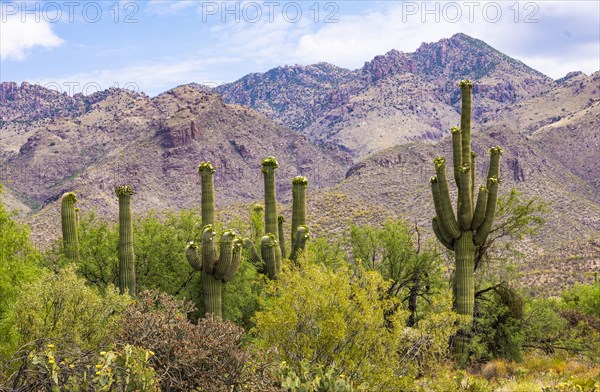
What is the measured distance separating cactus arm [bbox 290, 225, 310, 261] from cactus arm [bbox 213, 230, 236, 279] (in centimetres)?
308

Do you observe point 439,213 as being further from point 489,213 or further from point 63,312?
point 63,312

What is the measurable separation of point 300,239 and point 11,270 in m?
9.86

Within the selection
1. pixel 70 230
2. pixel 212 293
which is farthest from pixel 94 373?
pixel 70 230

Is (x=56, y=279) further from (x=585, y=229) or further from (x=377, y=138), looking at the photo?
(x=377, y=138)

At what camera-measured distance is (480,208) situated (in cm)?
1906

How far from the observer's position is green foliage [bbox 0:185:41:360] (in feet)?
54.4

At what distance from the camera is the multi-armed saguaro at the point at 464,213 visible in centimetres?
1909

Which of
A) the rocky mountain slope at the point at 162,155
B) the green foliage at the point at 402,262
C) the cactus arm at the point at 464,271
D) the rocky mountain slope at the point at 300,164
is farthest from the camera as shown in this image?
the rocky mountain slope at the point at 162,155

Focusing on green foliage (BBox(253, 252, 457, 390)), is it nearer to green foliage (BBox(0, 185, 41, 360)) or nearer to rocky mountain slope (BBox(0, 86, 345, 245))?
green foliage (BBox(0, 185, 41, 360))

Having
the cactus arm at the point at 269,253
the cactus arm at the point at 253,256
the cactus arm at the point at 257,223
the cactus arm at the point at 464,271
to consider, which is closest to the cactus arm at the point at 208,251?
the cactus arm at the point at 269,253

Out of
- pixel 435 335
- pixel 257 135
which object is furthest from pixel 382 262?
pixel 257 135

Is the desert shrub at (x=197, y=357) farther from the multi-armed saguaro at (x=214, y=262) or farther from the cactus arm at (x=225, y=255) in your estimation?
the multi-armed saguaro at (x=214, y=262)

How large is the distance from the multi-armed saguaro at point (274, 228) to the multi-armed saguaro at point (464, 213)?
541cm

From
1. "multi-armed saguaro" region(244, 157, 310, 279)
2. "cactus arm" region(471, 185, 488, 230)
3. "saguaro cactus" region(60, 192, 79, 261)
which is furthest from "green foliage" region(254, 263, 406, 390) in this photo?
"saguaro cactus" region(60, 192, 79, 261)
